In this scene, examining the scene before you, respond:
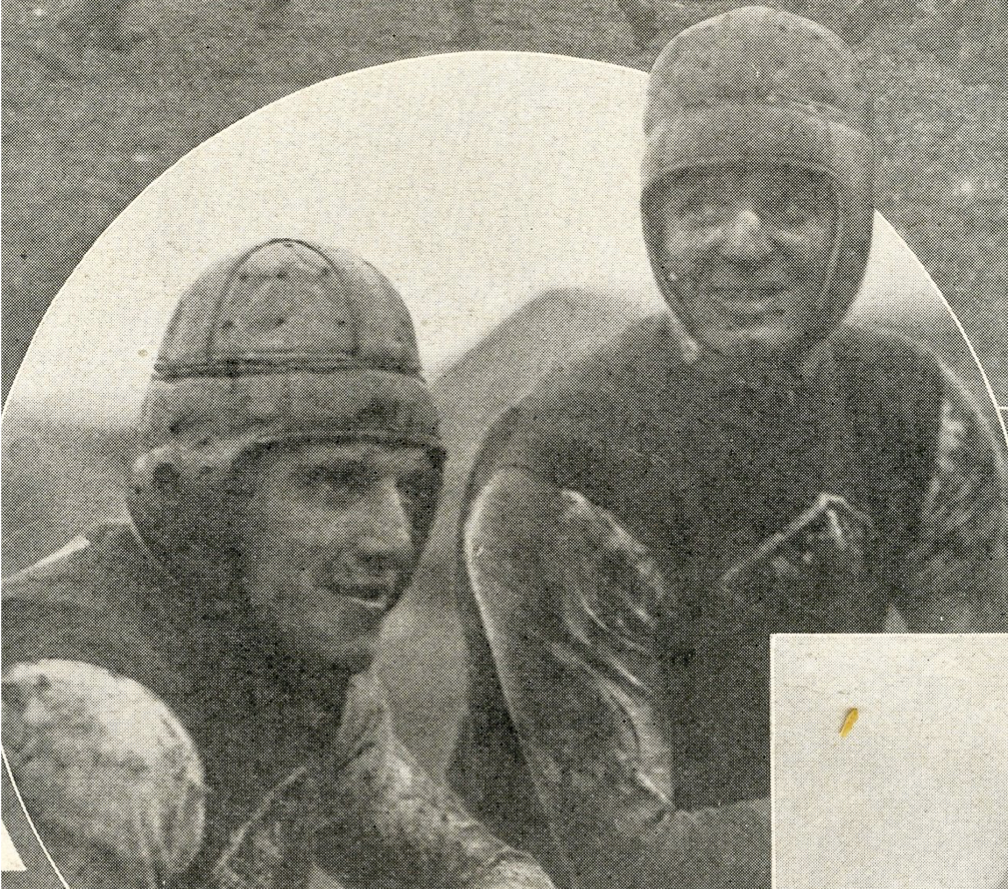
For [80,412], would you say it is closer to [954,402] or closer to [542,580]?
[542,580]

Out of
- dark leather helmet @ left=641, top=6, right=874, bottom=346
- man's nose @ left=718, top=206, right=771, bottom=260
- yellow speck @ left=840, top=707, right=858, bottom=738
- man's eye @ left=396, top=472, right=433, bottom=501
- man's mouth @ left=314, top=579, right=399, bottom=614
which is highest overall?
dark leather helmet @ left=641, top=6, right=874, bottom=346

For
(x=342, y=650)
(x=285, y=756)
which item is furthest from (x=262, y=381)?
(x=285, y=756)

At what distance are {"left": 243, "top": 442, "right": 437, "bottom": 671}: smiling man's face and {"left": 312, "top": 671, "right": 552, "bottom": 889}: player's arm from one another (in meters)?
0.20

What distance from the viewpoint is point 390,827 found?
3604mm

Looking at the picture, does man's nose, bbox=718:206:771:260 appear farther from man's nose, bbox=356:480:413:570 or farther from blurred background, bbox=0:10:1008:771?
man's nose, bbox=356:480:413:570

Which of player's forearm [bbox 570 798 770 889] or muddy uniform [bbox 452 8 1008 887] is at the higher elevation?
muddy uniform [bbox 452 8 1008 887]

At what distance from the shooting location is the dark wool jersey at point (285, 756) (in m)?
3.59

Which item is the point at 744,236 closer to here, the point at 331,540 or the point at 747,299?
the point at 747,299

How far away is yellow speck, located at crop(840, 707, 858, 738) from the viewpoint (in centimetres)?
362

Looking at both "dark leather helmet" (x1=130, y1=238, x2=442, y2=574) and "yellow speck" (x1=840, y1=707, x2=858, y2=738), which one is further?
"yellow speck" (x1=840, y1=707, x2=858, y2=738)

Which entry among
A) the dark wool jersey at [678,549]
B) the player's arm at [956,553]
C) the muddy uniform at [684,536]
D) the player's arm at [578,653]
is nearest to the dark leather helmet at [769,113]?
the muddy uniform at [684,536]

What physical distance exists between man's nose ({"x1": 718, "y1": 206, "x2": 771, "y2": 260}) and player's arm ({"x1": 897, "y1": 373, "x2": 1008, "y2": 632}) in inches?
26.2

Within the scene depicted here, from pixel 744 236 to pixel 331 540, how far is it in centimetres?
140

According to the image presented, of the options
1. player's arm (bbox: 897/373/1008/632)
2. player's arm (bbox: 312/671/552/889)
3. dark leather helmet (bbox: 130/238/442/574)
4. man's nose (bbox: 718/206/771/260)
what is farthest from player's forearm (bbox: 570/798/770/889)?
man's nose (bbox: 718/206/771/260)
